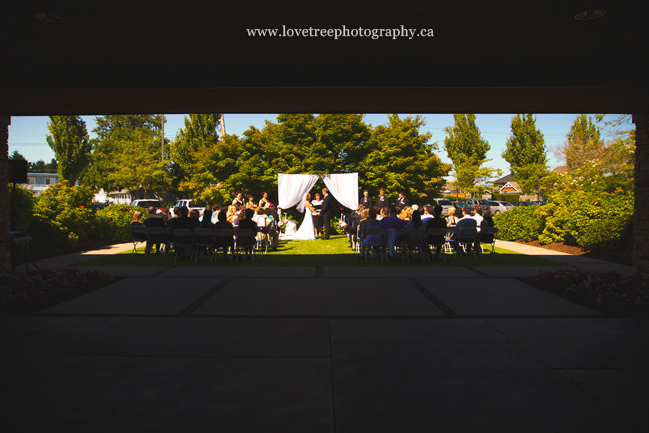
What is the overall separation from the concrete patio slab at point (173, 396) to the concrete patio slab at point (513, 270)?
5.71 metres

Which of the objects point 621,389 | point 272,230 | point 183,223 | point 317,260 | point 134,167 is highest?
point 134,167

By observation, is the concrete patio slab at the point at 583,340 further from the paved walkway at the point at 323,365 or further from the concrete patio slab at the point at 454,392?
the concrete patio slab at the point at 454,392

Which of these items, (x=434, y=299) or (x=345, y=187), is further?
(x=345, y=187)

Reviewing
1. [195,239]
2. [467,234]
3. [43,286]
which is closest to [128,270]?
[195,239]

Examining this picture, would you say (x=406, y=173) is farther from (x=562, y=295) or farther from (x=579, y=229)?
(x=562, y=295)

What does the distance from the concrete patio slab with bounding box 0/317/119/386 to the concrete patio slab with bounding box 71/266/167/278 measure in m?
3.17

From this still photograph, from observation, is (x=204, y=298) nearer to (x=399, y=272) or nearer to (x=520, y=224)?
(x=399, y=272)

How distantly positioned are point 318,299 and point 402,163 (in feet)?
55.2

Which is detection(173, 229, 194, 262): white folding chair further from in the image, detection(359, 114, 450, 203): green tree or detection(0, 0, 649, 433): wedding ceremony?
detection(359, 114, 450, 203): green tree

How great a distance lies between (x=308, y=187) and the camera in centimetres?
1731

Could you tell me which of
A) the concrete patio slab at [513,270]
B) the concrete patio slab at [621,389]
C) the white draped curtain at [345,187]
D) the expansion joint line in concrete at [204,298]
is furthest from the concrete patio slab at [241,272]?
the white draped curtain at [345,187]

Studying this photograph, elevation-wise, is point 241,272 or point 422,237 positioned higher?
point 422,237
